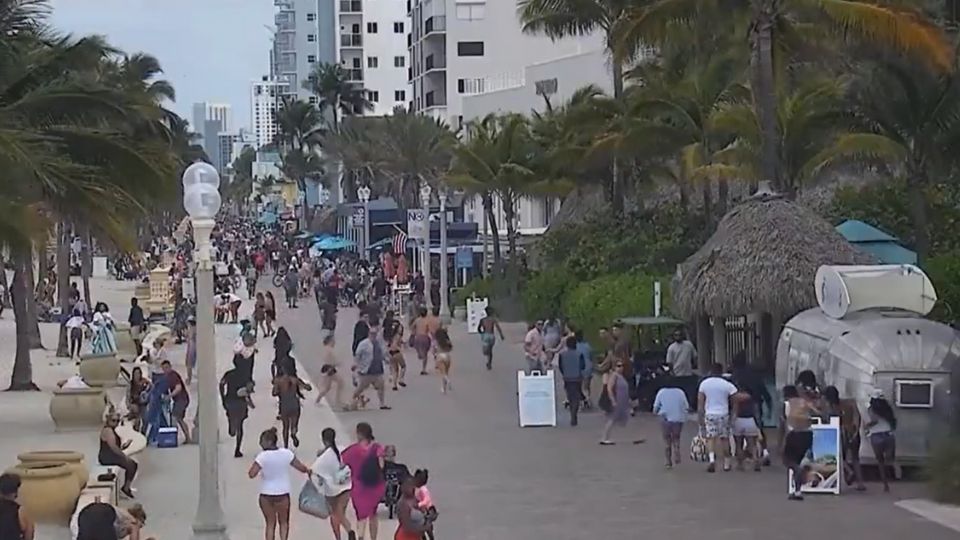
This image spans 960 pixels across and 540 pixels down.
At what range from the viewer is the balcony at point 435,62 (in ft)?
290

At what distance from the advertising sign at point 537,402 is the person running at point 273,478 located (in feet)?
30.3

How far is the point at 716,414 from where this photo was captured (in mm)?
18156

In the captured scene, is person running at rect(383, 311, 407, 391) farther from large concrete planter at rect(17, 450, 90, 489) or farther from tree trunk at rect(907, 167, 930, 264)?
large concrete planter at rect(17, 450, 90, 489)

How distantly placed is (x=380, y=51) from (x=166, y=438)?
105 m

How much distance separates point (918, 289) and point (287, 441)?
27.8 feet

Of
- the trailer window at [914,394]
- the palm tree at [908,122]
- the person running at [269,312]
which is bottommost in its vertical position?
the trailer window at [914,394]

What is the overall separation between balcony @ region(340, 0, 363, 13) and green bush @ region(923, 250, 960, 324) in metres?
103

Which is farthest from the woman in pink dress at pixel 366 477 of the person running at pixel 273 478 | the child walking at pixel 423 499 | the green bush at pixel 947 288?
the green bush at pixel 947 288

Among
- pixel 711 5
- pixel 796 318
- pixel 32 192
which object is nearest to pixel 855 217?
pixel 711 5

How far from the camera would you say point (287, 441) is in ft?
67.9

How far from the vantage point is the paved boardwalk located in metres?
15.3

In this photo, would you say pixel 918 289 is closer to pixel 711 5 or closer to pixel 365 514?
pixel 711 5

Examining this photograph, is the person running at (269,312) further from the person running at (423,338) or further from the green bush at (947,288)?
the green bush at (947,288)

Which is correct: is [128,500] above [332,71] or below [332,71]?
below
